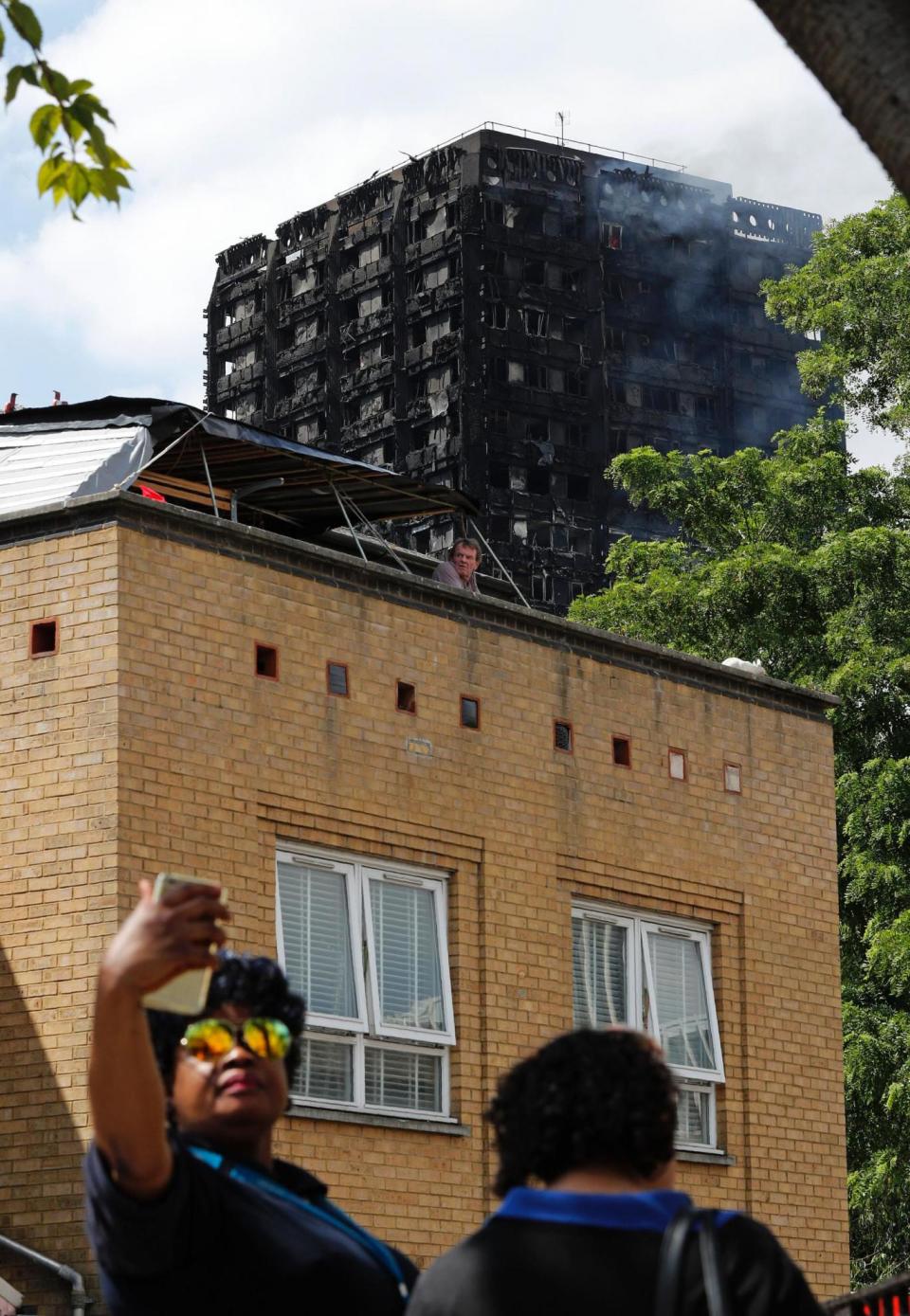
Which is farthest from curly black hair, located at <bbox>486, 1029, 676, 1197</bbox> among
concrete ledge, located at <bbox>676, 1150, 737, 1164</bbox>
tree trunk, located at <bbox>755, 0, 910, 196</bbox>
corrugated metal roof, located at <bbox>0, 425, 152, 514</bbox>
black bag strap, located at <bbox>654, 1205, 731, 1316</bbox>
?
concrete ledge, located at <bbox>676, 1150, 737, 1164</bbox>

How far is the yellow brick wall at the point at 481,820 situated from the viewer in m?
14.8

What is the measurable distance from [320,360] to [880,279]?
65.0 meters

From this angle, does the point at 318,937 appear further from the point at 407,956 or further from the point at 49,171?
the point at 49,171

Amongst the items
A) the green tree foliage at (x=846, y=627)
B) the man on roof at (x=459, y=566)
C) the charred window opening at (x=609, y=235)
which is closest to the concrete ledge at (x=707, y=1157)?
the man on roof at (x=459, y=566)

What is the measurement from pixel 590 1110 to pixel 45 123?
3.91m

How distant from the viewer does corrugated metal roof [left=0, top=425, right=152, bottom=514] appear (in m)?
17.4

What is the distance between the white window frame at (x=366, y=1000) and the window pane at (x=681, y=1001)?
206cm

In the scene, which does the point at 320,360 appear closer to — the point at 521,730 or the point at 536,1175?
the point at 521,730

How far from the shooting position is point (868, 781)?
2823 cm

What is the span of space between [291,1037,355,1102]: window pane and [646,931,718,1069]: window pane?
2898mm

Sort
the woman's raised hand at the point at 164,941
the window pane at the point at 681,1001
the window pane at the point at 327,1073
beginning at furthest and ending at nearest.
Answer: the window pane at the point at 681,1001 < the window pane at the point at 327,1073 < the woman's raised hand at the point at 164,941

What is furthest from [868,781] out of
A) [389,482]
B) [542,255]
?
[542,255]

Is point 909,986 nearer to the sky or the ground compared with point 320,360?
nearer to the ground

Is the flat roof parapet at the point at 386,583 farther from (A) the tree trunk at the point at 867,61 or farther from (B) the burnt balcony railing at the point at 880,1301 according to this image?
(A) the tree trunk at the point at 867,61
